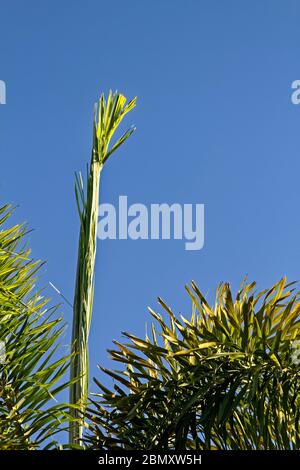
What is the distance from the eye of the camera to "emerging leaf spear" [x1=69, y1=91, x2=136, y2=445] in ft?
16.5

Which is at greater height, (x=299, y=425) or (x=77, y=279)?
(x=77, y=279)

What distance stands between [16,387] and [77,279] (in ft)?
2.21

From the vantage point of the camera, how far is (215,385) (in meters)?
4.83

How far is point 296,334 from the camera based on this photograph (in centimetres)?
482

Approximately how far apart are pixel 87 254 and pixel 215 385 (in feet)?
3.36

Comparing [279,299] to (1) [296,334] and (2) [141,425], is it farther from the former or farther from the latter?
(2) [141,425]

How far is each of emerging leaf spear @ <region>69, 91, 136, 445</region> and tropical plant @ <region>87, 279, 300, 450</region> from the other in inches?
3.9

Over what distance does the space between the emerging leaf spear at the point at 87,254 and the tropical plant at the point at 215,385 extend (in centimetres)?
10

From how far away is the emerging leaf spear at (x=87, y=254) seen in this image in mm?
5020

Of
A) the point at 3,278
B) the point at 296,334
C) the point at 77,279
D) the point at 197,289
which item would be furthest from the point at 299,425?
the point at 3,278

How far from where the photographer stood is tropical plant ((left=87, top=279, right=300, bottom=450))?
15.6 feet
